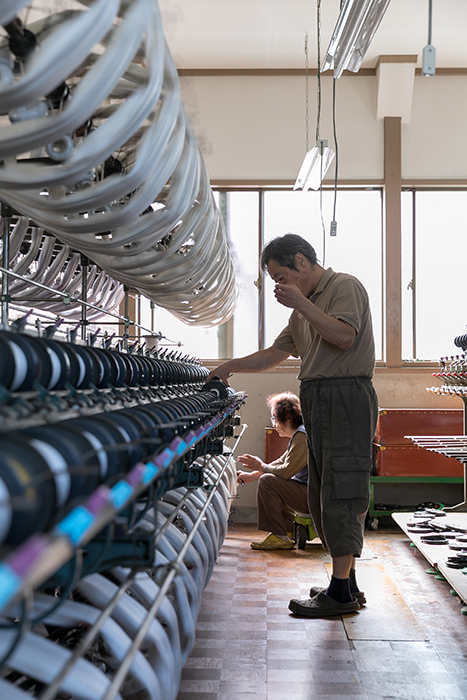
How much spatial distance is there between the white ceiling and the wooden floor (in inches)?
152

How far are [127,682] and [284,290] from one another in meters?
1.63

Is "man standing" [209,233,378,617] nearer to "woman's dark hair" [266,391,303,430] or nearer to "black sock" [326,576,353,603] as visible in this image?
"black sock" [326,576,353,603]

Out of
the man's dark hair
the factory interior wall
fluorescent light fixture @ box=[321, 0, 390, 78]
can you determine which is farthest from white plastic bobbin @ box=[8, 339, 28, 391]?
the factory interior wall

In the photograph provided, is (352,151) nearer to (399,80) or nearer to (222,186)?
(399,80)

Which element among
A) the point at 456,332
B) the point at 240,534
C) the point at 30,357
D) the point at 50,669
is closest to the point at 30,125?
the point at 30,357

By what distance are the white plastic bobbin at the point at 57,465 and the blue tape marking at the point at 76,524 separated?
15cm

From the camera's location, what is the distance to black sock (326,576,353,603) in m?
3.19

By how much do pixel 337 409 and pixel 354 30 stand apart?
65.5 inches

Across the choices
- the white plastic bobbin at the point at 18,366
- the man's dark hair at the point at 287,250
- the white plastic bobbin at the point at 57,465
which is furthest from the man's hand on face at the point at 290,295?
the white plastic bobbin at the point at 57,465

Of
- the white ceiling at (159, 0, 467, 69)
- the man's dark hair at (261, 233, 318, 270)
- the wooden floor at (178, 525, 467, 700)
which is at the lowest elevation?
the wooden floor at (178, 525, 467, 700)

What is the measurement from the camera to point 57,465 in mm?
903

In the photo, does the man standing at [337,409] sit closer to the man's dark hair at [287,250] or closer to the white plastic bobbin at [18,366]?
the man's dark hair at [287,250]

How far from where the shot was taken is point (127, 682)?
1.47 m

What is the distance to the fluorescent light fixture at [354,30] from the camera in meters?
2.77
